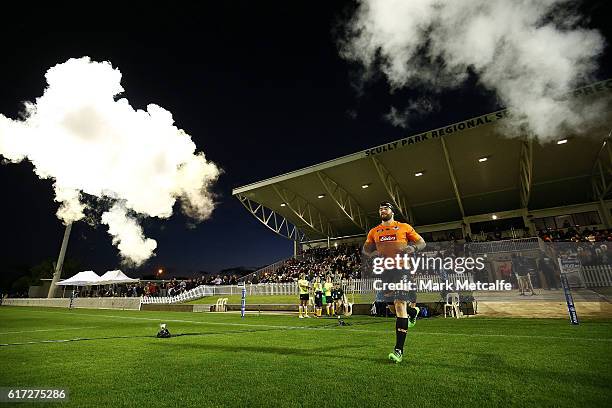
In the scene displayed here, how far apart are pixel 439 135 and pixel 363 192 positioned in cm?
1045

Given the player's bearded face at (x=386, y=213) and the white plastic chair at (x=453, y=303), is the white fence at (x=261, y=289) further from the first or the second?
the player's bearded face at (x=386, y=213)

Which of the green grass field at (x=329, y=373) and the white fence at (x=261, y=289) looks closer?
the green grass field at (x=329, y=373)

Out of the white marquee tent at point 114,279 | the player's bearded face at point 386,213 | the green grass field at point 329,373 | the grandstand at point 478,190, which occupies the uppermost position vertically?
the grandstand at point 478,190

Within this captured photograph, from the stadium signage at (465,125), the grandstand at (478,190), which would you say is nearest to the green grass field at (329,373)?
the grandstand at (478,190)

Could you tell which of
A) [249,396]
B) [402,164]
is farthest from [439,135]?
[249,396]

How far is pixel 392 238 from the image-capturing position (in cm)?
460

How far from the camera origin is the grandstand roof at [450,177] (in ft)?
67.8

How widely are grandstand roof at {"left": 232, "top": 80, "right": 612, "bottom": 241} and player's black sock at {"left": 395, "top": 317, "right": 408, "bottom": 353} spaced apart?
59.1 feet

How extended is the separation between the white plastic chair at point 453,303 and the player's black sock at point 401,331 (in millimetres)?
8066

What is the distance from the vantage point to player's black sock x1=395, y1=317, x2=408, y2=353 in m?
3.82

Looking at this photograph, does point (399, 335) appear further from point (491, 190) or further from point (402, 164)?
point (491, 190)

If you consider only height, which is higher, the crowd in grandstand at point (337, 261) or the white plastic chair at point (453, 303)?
the crowd in grandstand at point (337, 261)

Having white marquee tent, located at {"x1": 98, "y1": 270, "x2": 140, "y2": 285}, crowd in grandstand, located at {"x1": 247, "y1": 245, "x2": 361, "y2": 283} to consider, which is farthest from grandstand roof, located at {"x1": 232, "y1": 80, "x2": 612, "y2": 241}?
white marquee tent, located at {"x1": 98, "y1": 270, "x2": 140, "y2": 285}

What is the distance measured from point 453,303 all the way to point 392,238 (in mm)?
8054
